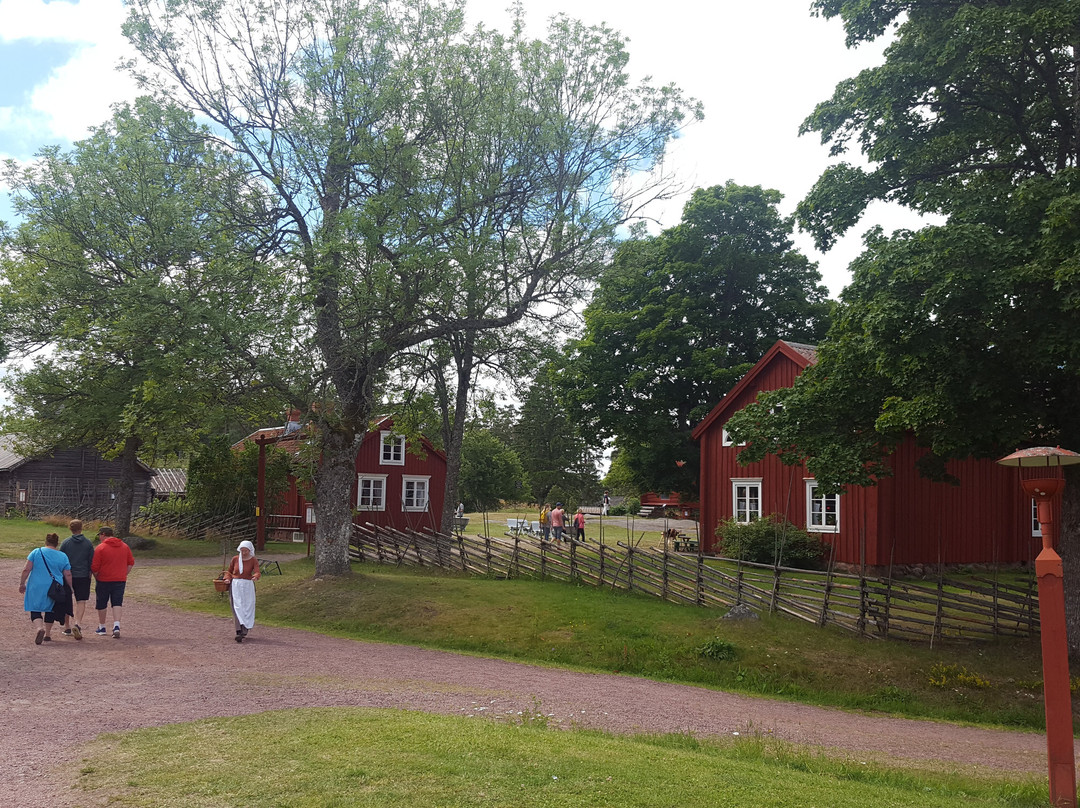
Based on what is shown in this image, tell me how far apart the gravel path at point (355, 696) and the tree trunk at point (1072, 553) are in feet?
10.7

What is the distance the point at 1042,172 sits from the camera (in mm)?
14938

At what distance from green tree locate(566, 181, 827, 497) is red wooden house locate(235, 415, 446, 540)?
7948 millimetres

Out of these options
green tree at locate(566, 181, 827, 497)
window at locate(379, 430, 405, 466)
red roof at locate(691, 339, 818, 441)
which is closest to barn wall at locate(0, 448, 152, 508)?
window at locate(379, 430, 405, 466)

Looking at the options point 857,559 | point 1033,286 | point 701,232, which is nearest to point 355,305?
point 1033,286

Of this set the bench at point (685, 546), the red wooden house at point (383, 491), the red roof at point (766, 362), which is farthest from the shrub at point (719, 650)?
the red wooden house at point (383, 491)

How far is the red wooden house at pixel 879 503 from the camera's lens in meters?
23.5

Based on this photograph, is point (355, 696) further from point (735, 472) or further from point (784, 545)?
point (735, 472)

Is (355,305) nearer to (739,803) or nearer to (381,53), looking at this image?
(381,53)

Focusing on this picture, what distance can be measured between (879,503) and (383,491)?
20646mm

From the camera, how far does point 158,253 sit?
57.7 feet

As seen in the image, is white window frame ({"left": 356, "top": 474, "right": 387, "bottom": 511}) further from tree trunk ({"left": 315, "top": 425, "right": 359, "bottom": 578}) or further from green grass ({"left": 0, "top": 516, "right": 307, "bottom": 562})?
tree trunk ({"left": 315, "top": 425, "right": 359, "bottom": 578})

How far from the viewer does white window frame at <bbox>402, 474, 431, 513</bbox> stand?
121ft

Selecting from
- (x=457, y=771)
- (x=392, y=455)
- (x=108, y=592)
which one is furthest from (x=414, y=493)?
(x=457, y=771)

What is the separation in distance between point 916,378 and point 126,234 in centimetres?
1573
